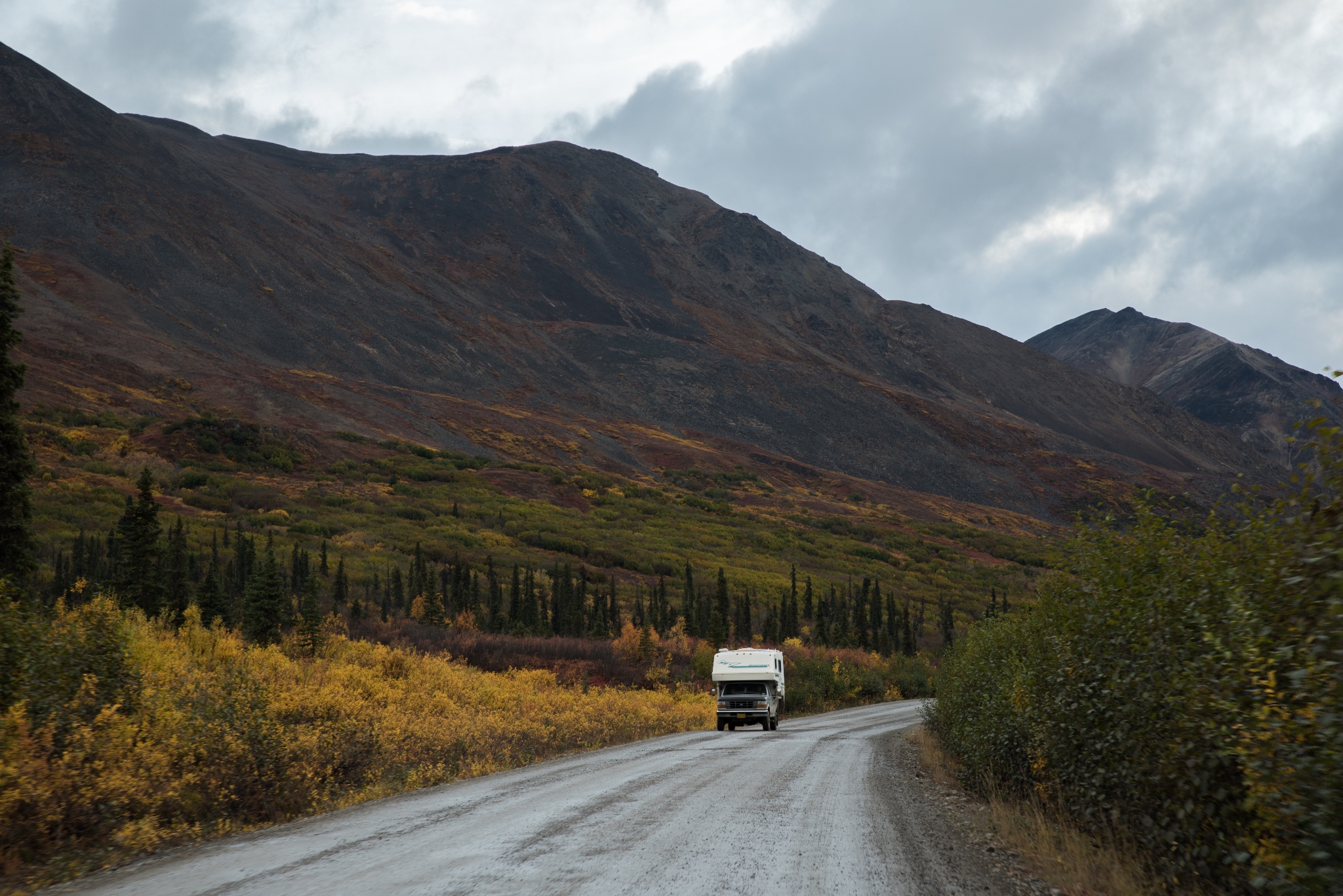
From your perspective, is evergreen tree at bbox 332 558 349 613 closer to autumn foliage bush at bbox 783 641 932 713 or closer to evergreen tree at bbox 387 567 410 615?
evergreen tree at bbox 387 567 410 615

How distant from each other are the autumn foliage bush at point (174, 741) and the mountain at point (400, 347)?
79.7 metres

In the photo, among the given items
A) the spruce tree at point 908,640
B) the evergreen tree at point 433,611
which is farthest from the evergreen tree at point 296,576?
the spruce tree at point 908,640

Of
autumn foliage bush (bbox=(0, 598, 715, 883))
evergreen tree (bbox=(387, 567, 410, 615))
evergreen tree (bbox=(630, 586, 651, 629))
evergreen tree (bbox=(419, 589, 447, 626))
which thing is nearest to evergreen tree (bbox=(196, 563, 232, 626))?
autumn foliage bush (bbox=(0, 598, 715, 883))

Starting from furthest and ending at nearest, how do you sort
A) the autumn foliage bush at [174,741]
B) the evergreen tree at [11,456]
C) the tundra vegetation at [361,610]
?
the evergreen tree at [11,456], the tundra vegetation at [361,610], the autumn foliage bush at [174,741]

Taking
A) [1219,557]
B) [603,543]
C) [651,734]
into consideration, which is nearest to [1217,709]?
[1219,557]

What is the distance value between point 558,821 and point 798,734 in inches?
587

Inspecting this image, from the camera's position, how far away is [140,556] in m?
23.4

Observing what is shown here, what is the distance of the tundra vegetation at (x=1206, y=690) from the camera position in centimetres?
468

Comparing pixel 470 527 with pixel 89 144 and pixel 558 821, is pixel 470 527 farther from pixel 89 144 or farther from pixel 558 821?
pixel 89 144

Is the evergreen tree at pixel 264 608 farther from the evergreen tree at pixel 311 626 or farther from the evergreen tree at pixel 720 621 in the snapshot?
the evergreen tree at pixel 720 621

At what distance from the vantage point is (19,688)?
27.8 ft

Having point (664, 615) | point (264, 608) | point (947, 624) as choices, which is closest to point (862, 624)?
point (947, 624)

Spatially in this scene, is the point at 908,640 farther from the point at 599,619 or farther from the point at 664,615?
the point at 599,619

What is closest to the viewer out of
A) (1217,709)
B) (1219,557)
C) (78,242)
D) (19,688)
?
(1217,709)
